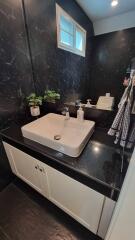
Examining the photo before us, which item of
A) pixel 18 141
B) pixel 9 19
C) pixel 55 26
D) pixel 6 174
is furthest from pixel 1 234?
pixel 55 26

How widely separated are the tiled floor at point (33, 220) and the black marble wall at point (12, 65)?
37 cm

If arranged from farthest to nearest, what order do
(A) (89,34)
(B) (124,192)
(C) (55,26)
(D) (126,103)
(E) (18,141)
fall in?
1. (C) (55,26)
2. (E) (18,141)
3. (A) (89,34)
4. (D) (126,103)
5. (B) (124,192)

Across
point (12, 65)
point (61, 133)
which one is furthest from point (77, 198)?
point (12, 65)

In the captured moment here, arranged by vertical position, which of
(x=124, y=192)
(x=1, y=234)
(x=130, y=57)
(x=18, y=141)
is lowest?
(x=1, y=234)

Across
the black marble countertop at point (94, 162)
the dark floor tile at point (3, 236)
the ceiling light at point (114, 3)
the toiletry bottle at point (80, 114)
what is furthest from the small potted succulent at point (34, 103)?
the dark floor tile at point (3, 236)

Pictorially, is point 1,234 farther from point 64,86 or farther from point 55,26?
point 55,26

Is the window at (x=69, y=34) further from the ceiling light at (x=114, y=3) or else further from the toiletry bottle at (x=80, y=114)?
the toiletry bottle at (x=80, y=114)

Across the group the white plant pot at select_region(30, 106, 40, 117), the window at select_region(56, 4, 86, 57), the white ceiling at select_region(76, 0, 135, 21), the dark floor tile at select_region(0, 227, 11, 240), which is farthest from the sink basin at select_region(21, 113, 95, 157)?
the dark floor tile at select_region(0, 227, 11, 240)

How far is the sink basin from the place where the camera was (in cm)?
82

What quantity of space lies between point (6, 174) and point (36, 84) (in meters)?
1.19

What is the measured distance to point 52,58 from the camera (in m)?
1.37

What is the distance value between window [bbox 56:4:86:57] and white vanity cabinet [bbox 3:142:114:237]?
1.08 m

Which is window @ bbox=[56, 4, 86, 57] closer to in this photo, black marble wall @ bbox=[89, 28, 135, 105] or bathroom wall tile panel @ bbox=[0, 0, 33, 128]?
black marble wall @ bbox=[89, 28, 135, 105]

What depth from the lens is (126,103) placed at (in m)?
0.65
